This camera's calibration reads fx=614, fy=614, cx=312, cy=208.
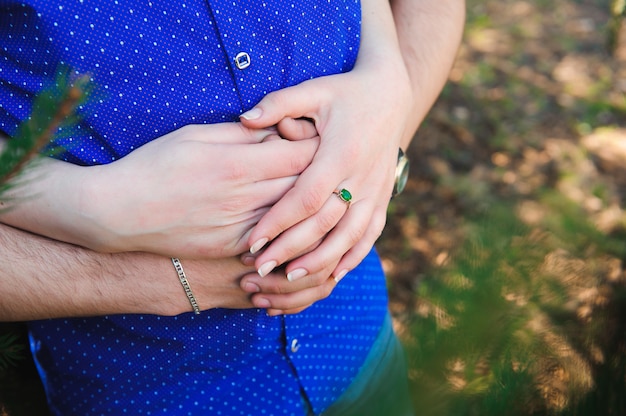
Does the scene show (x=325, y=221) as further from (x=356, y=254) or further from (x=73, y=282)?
(x=73, y=282)

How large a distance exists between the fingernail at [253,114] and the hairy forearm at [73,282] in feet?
1.13

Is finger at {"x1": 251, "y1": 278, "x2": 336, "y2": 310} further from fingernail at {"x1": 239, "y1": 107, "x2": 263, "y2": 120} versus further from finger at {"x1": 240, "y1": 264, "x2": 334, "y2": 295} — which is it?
fingernail at {"x1": 239, "y1": 107, "x2": 263, "y2": 120}

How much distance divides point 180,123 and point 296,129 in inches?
9.7

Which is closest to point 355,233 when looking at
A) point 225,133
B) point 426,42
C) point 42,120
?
point 225,133

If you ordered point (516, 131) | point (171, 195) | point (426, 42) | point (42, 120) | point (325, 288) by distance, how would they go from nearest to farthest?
point (42, 120)
point (171, 195)
point (325, 288)
point (426, 42)
point (516, 131)

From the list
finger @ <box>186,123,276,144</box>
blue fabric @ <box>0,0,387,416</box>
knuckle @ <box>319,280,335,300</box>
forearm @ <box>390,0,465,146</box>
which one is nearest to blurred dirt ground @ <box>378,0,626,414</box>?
forearm @ <box>390,0,465,146</box>

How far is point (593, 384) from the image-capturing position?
776 millimetres

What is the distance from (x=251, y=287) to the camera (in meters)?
1.30

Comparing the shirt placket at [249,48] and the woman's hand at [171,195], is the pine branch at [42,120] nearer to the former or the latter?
the woman's hand at [171,195]

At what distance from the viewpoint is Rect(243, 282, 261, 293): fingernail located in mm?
1300

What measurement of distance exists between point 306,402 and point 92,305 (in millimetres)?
587

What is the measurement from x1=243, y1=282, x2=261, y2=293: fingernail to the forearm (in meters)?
0.65

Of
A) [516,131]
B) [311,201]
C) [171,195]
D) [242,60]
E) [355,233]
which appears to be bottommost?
[516,131]

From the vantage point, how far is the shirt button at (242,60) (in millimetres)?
1293
